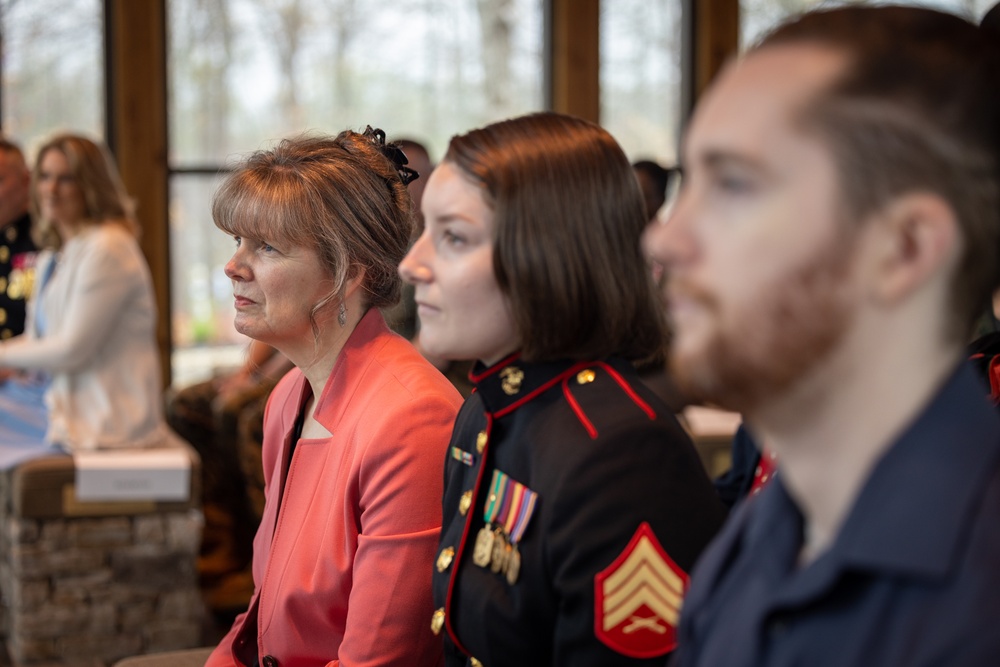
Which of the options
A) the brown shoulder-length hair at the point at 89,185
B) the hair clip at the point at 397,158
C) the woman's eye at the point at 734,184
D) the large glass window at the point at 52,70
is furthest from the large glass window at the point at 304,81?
the woman's eye at the point at 734,184

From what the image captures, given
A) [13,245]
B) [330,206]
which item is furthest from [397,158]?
[13,245]

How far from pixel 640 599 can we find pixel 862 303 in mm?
576

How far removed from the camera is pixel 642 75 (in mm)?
5973

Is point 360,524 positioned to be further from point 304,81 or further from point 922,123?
point 304,81

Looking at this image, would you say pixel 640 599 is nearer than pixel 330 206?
Yes

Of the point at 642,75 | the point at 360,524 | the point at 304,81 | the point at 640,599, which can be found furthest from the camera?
the point at 642,75

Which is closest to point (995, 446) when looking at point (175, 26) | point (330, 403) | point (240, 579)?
point (330, 403)

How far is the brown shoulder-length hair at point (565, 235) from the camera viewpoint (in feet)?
4.28

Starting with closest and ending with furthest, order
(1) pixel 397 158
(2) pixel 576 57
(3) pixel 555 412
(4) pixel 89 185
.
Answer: (3) pixel 555 412 < (1) pixel 397 158 < (4) pixel 89 185 < (2) pixel 576 57

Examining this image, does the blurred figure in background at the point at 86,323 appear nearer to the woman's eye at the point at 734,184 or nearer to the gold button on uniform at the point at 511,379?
the gold button on uniform at the point at 511,379

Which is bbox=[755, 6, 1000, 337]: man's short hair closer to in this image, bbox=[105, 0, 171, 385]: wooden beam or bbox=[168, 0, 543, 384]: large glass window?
bbox=[168, 0, 543, 384]: large glass window

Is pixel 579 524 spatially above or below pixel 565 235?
below

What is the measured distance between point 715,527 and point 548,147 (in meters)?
0.48

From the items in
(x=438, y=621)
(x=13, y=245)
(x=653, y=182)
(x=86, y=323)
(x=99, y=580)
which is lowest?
(x=99, y=580)
